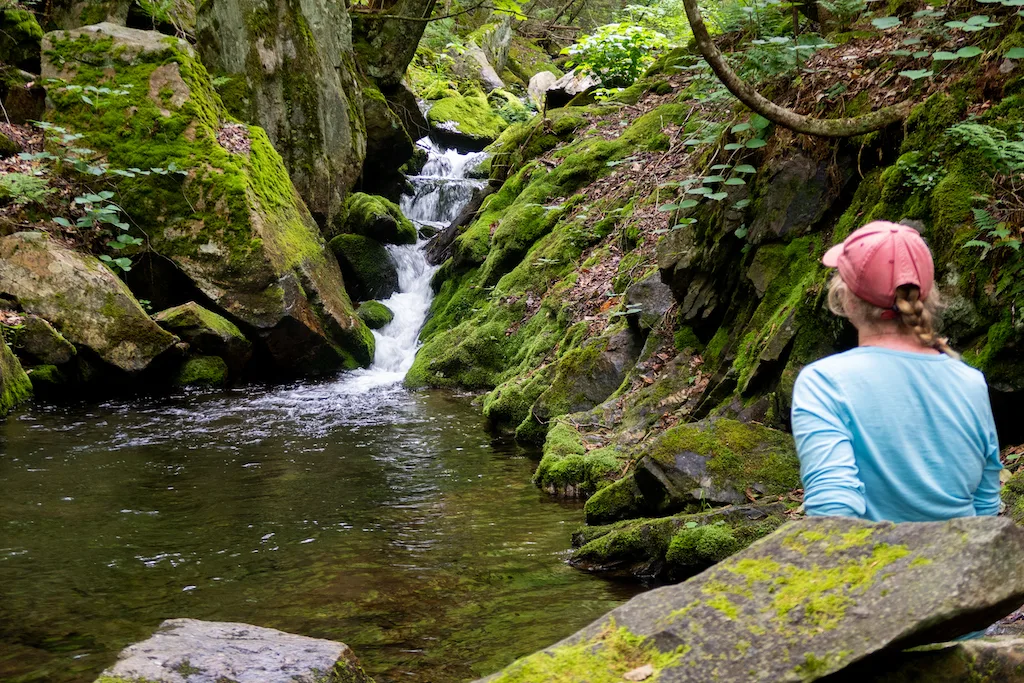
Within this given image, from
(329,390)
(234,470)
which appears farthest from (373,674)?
(329,390)

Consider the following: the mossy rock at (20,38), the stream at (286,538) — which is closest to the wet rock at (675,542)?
the stream at (286,538)

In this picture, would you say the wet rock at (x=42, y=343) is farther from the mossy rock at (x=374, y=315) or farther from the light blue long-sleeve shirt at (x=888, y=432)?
the light blue long-sleeve shirt at (x=888, y=432)

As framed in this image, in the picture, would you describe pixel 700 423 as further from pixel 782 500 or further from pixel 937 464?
pixel 937 464

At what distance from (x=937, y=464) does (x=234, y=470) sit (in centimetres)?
685

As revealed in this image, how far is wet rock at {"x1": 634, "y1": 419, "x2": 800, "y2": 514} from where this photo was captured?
195 inches

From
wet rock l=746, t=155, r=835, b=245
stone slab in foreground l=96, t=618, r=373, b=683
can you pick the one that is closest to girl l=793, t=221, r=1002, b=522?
stone slab in foreground l=96, t=618, r=373, b=683

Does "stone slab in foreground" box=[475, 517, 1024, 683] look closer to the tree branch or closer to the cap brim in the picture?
the cap brim

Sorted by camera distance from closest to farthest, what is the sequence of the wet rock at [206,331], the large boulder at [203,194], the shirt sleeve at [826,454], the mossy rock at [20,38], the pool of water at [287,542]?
1. the shirt sleeve at [826,454]
2. the pool of water at [287,542]
3. the wet rock at [206,331]
4. the large boulder at [203,194]
5. the mossy rock at [20,38]

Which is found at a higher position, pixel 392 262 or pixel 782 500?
pixel 392 262

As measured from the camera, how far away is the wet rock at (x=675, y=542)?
176 inches

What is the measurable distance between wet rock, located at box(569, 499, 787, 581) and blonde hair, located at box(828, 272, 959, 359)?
8.76 ft

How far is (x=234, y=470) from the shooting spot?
7586mm

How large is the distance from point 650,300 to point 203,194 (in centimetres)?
777

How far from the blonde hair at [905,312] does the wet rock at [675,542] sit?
2670mm
